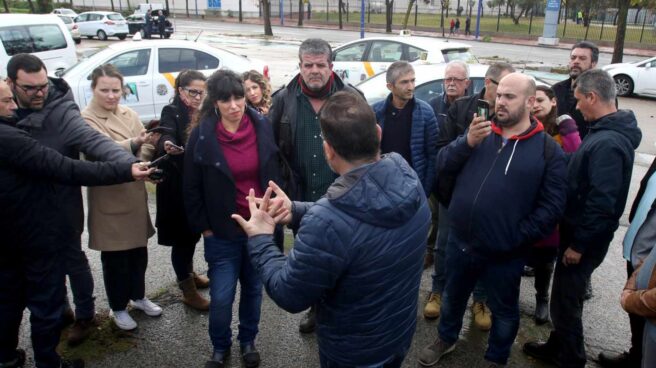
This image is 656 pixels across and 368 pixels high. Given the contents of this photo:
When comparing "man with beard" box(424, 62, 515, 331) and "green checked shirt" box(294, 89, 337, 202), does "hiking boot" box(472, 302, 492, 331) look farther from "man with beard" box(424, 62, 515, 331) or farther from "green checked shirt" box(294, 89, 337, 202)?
"green checked shirt" box(294, 89, 337, 202)

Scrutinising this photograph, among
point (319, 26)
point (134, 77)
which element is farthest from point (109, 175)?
point (319, 26)

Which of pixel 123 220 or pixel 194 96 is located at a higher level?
pixel 194 96

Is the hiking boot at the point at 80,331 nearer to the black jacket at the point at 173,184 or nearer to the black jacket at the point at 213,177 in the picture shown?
the black jacket at the point at 173,184

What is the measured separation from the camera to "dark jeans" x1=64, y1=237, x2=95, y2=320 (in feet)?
10.9

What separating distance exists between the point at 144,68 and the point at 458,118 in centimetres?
672

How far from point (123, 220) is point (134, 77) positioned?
6062 millimetres

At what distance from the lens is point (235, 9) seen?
57.8m

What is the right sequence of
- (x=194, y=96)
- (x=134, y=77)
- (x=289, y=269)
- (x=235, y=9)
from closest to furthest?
(x=289, y=269) → (x=194, y=96) → (x=134, y=77) → (x=235, y=9)

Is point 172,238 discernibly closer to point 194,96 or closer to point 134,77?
point 194,96

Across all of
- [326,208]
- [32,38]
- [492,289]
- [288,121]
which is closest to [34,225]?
[288,121]

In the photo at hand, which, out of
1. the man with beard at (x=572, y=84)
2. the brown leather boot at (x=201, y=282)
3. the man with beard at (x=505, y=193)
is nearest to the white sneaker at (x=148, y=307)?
the brown leather boot at (x=201, y=282)

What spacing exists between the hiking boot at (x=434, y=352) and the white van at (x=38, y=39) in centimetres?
1043

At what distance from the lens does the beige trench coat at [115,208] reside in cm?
328

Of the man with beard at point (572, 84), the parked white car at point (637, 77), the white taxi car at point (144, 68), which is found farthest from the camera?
the parked white car at point (637, 77)
